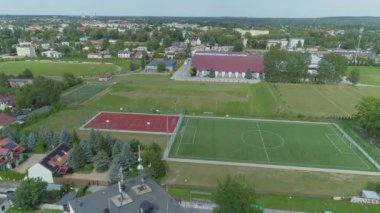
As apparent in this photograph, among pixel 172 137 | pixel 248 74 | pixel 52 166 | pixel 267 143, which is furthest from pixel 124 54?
pixel 52 166

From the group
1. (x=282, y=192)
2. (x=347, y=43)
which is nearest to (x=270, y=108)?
(x=282, y=192)

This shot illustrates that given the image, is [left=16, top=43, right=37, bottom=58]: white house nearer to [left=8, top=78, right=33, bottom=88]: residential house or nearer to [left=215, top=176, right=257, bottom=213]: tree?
[left=8, top=78, right=33, bottom=88]: residential house

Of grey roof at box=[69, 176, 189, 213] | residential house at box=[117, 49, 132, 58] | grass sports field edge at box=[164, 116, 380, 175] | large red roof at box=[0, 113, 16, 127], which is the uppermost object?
grey roof at box=[69, 176, 189, 213]

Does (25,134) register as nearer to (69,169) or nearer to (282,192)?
(69,169)

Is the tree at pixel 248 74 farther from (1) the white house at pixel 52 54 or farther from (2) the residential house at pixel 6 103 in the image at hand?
(1) the white house at pixel 52 54

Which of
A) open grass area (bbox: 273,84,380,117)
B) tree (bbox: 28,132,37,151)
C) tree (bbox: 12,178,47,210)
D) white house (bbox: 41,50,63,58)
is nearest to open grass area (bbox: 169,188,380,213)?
tree (bbox: 12,178,47,210)

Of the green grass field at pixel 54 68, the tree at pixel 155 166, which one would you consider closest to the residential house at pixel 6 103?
the green grass field at pixel 54 68
